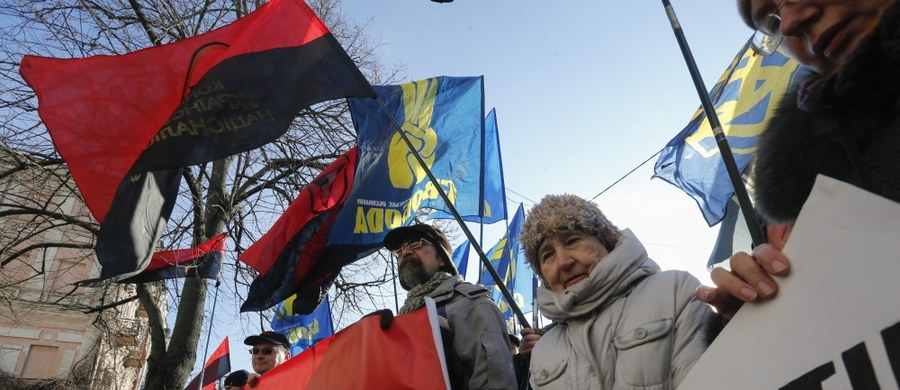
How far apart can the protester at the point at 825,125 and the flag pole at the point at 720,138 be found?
0.99 feet

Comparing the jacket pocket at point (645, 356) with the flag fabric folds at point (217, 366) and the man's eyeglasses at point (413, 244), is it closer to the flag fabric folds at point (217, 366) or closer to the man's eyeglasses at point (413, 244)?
the man's eyeglasses at point (413, 244)

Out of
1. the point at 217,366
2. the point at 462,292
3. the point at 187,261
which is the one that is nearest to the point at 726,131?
the point at 462,292

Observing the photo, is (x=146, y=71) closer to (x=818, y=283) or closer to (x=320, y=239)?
(x=320, y=239)

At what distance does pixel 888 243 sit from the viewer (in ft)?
2.26

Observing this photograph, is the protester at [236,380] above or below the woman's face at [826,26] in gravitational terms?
above

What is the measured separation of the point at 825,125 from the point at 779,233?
0.32 metres

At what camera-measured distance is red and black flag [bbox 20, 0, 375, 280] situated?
344cm

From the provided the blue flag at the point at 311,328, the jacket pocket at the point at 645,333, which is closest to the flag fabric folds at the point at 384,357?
the jacket pocket at the point at 645,333

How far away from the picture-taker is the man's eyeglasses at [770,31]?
4.14 feet

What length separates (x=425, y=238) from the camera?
3.40 metres

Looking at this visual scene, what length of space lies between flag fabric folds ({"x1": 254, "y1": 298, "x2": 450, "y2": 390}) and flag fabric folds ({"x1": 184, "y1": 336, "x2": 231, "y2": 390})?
197 inches

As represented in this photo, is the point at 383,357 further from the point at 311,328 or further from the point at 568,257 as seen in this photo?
the point at 311,328

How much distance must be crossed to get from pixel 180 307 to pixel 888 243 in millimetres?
7633

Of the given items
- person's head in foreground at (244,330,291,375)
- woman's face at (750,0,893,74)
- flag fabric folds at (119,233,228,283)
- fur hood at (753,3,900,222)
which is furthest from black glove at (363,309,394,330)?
flag fabric folds at (119,233,228,283)
